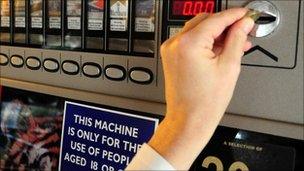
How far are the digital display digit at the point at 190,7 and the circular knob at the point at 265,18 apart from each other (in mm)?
95

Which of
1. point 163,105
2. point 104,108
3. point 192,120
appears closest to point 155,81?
point 163,105

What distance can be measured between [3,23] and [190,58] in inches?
29.8

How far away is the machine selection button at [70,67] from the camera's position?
1153 mm

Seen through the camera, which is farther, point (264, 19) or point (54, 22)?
point (54, 22)

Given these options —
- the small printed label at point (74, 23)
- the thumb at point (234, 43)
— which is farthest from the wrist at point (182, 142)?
the small printed label at point (74, 23)

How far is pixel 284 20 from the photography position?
0.84 meters

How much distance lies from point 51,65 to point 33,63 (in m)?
0.07

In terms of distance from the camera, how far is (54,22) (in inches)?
47.2

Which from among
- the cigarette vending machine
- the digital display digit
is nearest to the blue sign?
the cigarette vending machine

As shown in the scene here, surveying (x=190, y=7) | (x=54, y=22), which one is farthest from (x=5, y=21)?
(x=190, y=7)

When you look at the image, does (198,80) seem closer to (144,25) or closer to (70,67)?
(144,25)

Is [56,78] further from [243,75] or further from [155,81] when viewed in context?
[243,75]

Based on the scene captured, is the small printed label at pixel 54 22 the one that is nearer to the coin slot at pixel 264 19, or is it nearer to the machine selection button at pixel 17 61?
the machine selection button at pixel 17 61

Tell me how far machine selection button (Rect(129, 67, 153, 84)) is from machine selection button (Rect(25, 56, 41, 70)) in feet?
1.01
